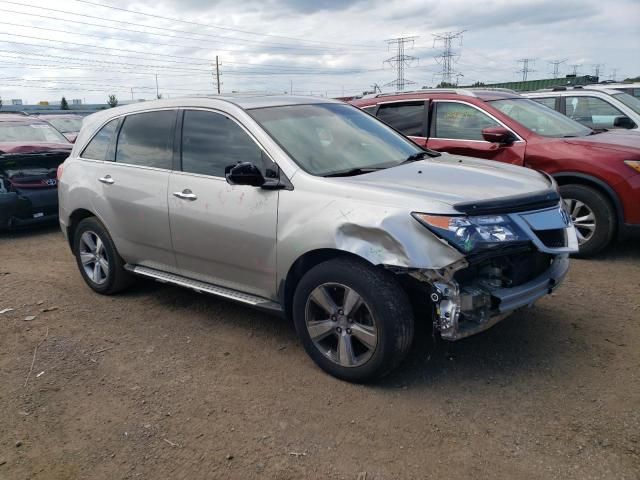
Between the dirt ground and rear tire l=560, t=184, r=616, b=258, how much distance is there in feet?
3.26

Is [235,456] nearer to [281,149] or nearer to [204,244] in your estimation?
[204,244]

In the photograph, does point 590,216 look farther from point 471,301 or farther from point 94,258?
point 94,258

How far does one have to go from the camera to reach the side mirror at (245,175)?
362 cm

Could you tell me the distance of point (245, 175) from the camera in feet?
11.9

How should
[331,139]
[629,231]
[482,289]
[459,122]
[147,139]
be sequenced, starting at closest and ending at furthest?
[482,289]
[331,139]
[147,139]
[629,231]
[459,122]

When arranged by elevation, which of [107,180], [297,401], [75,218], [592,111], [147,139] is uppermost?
[592,111]

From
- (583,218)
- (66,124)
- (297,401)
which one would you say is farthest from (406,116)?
(66,124)

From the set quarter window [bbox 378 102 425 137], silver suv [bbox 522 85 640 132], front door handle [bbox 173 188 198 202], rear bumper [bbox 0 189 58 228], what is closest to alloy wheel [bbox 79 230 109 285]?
front door handle [bbox 173 188 198 202]

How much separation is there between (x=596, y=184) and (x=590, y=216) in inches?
13.0

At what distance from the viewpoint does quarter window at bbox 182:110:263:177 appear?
3955mm

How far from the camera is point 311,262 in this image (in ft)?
11.9

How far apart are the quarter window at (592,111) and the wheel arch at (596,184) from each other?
286 centimetres

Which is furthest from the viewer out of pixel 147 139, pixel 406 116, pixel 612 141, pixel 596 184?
pixel 406 116

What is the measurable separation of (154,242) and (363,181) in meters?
1.96
